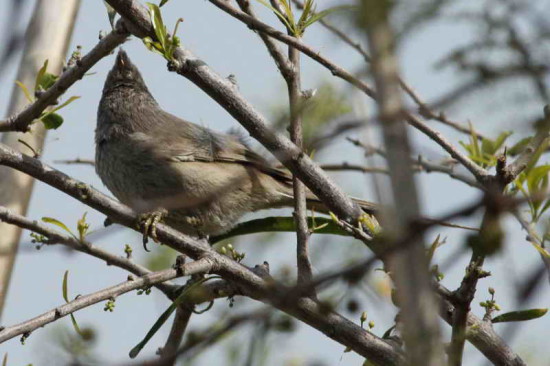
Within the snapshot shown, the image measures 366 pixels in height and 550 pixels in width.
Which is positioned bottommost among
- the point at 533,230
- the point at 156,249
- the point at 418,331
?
the point at 418,331

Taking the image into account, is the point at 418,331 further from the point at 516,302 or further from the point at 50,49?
the point at 50,49

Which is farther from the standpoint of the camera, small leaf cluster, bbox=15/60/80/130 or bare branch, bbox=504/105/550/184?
small leaf cluster, bbox=15/60/80/130

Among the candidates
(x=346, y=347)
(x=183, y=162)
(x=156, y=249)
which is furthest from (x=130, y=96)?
(x=346, y=347)

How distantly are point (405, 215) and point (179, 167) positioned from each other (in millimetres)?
4327

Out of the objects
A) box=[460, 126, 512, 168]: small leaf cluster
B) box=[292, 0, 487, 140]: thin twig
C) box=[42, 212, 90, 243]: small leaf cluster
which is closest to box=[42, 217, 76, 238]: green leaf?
box=[42, 212, 90, 243]: small leaf cluster

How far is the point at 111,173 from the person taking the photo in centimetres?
535

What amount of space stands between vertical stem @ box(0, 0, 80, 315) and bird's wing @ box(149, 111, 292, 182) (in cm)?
96

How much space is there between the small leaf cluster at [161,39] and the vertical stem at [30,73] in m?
1.35

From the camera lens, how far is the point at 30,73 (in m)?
4.73

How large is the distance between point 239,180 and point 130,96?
4722mm

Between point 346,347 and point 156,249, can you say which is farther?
point 156,249

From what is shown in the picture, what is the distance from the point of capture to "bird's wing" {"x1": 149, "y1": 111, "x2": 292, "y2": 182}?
555 cm

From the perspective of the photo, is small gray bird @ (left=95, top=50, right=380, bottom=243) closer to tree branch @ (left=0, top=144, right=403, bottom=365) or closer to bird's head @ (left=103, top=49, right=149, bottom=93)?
bird's head @ (left=103, top=49, right=149, bottom=93)

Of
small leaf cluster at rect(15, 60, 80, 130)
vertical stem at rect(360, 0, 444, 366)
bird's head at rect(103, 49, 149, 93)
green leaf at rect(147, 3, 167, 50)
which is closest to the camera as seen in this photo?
vertical stem at rect(360, 0, 444, 366)
